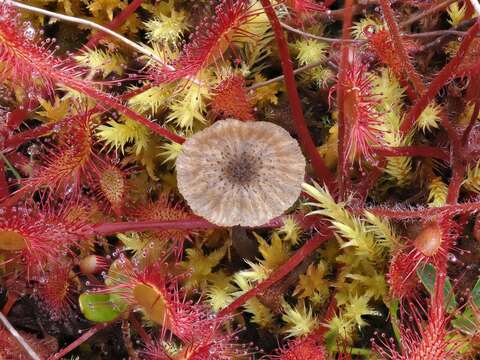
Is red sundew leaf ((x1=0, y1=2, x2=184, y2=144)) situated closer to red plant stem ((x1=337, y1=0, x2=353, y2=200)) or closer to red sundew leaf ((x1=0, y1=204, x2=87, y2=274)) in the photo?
red sundew leaf ((x1=0, y1=204, x2=87, y2=274))

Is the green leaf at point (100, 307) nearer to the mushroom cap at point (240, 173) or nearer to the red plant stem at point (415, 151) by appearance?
the mushroom cap at point (240, 173)

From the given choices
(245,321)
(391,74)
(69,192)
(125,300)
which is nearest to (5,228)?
(69,192)

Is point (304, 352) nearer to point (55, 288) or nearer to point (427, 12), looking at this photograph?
point (55, 288)

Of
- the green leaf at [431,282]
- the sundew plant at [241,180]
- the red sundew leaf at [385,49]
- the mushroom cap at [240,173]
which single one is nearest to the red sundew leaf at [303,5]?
the sundew plant at [241,180]

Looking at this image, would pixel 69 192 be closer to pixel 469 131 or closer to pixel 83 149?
pixel 83 149

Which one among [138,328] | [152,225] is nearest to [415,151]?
[152,225]

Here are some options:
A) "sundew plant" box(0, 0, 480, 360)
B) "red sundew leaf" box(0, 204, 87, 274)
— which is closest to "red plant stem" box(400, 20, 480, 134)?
"sundew plant" box(0, 0, 480, 360)
